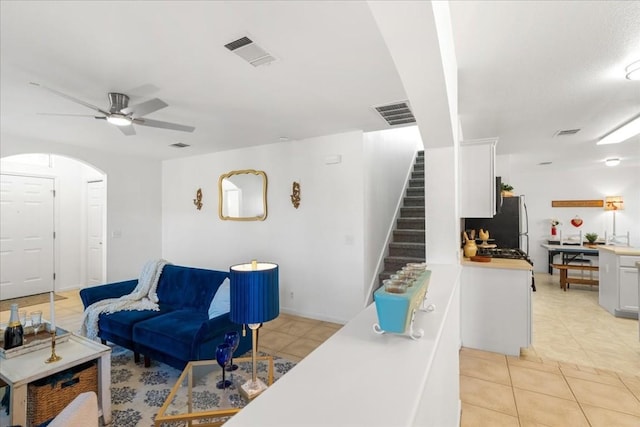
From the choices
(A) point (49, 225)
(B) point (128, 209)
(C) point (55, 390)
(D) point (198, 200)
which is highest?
(D) point (198, 200)

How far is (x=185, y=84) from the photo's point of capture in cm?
251

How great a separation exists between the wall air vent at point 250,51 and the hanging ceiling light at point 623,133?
411 cm

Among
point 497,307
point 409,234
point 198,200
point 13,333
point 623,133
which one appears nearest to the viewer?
point 13,333

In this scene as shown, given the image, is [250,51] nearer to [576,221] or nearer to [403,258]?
[403,258]

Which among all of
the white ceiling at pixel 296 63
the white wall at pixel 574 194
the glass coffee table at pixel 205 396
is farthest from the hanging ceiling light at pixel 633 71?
the white wall at pixel 574 194

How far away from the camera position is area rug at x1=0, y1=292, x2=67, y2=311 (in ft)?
15.7

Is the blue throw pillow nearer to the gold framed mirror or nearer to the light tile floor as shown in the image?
the light tile floor

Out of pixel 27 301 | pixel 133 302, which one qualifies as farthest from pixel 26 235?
pixel 133 302

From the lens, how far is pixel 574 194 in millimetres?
6973

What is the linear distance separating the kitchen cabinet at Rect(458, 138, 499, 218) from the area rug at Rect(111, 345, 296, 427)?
2.43 metres

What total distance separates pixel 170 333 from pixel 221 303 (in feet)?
1.52

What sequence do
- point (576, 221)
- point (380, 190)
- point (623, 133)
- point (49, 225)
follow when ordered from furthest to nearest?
point (576, 221) < point (49, 225) < point (380, 190) < point (623, 133)

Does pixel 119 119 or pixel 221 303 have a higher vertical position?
pixel 119 119

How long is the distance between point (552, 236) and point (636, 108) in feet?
15.9
